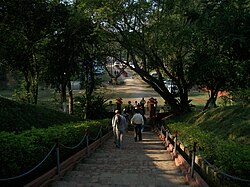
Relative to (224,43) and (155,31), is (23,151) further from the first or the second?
(155,31)

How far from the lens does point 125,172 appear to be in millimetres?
7672

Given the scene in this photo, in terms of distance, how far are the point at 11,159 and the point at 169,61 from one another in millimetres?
15690

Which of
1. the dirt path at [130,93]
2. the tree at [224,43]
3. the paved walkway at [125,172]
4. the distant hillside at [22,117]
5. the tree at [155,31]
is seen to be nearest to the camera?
the paved walkway at [125,172]

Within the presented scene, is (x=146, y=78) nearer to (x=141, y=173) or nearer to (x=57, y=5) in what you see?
(x=57, y=5)

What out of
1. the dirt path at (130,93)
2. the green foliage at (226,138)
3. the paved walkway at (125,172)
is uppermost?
the dirt path at (130,93)

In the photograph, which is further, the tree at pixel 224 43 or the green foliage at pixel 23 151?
the tree at pixel 224 43

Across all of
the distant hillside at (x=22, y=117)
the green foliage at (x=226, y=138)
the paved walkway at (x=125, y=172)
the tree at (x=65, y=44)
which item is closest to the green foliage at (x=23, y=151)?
the paved walkway at (x=125, y=172)

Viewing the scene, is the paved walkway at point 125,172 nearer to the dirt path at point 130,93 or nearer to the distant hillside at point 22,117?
the distant hillside at point 22,117

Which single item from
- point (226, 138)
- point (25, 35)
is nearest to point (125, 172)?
point (226, 138)

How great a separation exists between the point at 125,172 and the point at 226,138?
12.4 feet

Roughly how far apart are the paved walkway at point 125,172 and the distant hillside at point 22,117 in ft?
8.45

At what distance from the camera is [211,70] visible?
1652 cm

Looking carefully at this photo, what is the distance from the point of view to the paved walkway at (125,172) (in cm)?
652

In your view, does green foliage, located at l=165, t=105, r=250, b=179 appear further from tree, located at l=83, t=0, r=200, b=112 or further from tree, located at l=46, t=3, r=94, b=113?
tree, located at l=46, t=3, r=94, b=113
